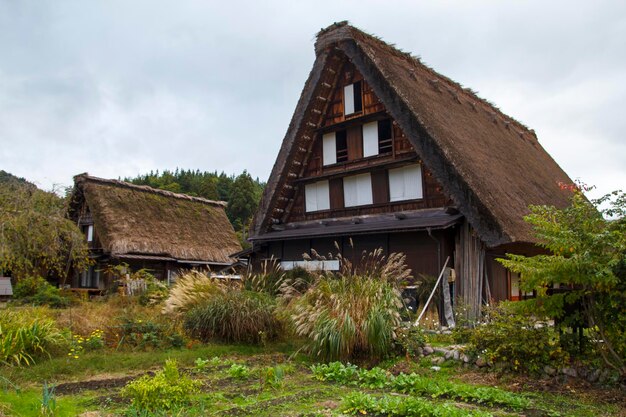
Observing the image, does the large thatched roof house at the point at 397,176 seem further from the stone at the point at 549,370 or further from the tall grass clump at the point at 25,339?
the tall grass clump at the point at 25,339

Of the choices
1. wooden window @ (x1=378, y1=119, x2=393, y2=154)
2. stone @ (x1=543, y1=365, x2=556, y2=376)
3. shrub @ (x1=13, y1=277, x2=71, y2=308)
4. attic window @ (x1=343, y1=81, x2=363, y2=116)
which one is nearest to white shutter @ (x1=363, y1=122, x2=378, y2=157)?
wooden window @ (x1=378, y1=119, x2=393, y2=154)

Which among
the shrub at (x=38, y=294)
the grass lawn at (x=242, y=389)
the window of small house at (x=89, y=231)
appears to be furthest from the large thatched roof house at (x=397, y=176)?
the window of small house at (x=89, y=231)

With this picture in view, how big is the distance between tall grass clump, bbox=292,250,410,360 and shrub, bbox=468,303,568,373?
1386 millimetres

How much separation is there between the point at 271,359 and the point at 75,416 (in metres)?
3.89

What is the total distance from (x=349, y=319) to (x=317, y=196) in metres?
9.23

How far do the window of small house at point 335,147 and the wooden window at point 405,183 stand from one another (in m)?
2.10

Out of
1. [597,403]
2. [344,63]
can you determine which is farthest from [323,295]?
[344,63]

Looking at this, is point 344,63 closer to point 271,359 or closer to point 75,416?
point 271,359

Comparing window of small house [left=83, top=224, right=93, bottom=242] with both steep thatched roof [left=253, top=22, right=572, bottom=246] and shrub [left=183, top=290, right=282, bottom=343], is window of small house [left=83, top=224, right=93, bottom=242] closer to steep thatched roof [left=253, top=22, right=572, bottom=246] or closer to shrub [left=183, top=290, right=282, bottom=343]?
steep thatched roof [left=253, top=22, right=572, bottom=246]

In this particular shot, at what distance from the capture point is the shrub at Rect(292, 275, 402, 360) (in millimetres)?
7789

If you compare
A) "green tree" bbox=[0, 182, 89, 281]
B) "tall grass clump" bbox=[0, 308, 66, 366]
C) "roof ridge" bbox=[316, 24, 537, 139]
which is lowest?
"tall grass clump" bbox=[0, 308, 66, 366]

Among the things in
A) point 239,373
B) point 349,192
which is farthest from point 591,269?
point 349,192

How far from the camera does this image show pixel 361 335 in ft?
25.6

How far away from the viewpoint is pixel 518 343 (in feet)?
22.2
